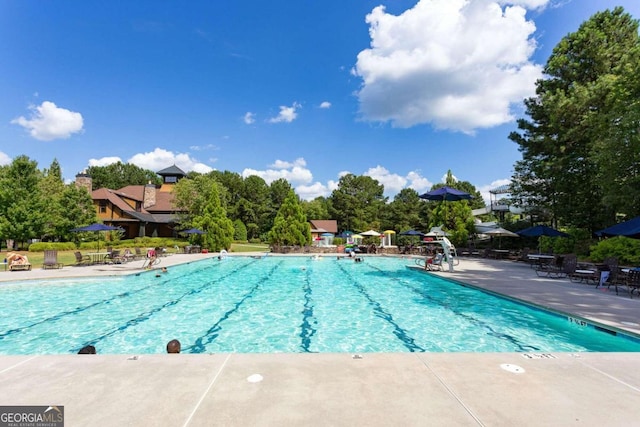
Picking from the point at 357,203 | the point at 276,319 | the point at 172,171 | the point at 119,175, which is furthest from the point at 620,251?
the point at 119,175

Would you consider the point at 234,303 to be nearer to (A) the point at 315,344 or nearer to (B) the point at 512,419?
(A) the point at 315,344

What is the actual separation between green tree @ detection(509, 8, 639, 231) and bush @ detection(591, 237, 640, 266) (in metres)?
1.87

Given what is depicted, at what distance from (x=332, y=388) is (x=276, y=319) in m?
5.16

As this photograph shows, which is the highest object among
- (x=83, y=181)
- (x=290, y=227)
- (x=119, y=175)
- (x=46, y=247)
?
(x=119, y=175)

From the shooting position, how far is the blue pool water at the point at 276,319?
242 inches

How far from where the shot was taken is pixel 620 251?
14219 millimetres

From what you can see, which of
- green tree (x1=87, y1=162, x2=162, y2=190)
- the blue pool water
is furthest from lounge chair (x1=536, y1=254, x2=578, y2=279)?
green tree (x1=87, y1=162, x2=162, y2=190)

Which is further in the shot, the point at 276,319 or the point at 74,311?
the point at 74,311

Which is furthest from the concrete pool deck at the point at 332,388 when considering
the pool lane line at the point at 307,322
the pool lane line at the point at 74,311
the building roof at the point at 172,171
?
the building roof at the point at 172,171

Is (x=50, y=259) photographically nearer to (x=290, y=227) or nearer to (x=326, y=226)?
(x=290, y=227)

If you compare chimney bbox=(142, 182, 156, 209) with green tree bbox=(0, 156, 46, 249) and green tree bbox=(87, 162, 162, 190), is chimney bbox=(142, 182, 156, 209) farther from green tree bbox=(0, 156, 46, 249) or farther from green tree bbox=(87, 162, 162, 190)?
green tree bbox=(87, 162, 162, 190)

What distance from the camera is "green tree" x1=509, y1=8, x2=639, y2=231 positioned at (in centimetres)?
1659

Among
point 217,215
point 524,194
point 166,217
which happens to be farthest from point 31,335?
point 166,217

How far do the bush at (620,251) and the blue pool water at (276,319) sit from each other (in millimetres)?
8638
